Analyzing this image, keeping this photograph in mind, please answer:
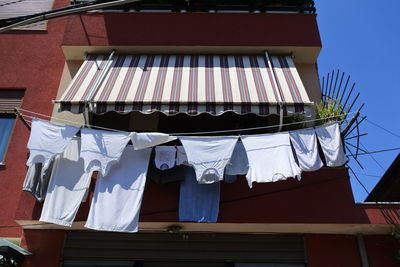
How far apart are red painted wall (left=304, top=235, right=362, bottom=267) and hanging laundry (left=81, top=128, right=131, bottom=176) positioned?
12.9 feet

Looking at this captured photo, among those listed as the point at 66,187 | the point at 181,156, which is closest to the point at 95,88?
the point at 66,187

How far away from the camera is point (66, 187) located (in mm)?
6496

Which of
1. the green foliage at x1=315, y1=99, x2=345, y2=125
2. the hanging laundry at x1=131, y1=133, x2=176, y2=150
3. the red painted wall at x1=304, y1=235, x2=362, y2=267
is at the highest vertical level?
the green foliage at x1=315, y1=99, x2=345, y2=125

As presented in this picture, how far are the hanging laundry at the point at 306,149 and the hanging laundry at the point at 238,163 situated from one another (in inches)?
34.7

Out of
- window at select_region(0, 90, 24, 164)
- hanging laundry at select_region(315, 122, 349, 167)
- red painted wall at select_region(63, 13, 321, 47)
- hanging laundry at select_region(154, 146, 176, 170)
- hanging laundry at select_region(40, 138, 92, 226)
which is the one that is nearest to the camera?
hanging laundry at select_region(40, 138, 92, 226)

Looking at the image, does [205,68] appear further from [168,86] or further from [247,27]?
[247,27]

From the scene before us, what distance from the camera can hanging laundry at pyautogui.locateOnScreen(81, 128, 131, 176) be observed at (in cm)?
628

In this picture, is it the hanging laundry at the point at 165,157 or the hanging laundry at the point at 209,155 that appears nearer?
the hanging laundry at the point at 209,155

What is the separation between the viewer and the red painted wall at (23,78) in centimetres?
765

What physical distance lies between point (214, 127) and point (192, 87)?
4.57 feet

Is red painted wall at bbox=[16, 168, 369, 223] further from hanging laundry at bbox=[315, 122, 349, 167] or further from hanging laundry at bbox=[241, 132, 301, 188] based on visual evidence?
hanging laundry at bbox=[241, 132, 301, 188]

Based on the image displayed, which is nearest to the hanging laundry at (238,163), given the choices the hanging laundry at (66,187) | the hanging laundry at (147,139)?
the hanging laundry at (147,139)

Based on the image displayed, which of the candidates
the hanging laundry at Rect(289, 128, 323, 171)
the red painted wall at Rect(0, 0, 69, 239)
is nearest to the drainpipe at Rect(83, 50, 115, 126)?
the red painted wall at Rect(0, 0, 69, 239)

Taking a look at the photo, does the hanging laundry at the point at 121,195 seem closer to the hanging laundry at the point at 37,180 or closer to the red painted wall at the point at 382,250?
the hanging laundry at the point at 37,180
